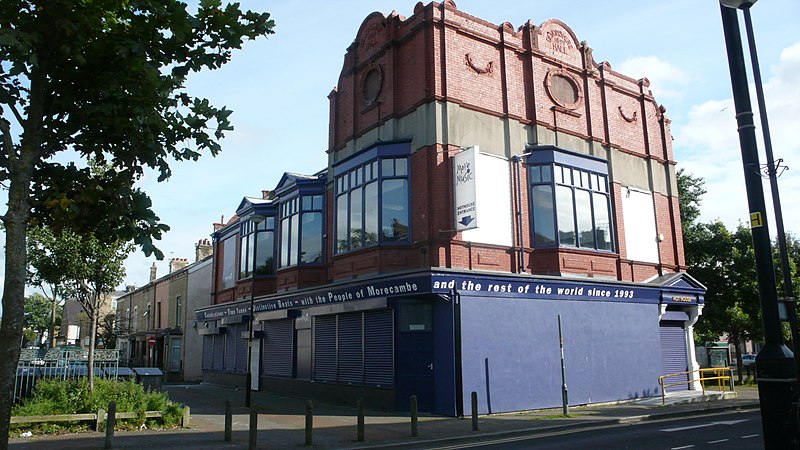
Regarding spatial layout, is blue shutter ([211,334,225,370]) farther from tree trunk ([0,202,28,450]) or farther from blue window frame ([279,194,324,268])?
tree trunk ([0,202,28,450])

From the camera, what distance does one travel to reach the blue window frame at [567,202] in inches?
784

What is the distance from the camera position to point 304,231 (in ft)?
78.0

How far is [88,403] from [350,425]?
6.26 metres

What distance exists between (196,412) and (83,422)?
4.94 m

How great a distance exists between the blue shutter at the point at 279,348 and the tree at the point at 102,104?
1551 cm

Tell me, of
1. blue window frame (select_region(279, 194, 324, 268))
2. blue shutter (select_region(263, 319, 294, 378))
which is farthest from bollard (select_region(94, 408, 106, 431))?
blue window frame (select_region(279, 194, 324, 268))

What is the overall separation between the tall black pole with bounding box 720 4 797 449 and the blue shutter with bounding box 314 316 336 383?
16217 millimetres

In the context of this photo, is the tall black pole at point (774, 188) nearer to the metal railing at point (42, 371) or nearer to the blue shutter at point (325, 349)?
the metal railing at point (42, 371)

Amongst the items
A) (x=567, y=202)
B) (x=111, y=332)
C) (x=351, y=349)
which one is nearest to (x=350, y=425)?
(x=351, y=349)

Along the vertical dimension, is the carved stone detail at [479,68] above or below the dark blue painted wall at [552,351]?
above

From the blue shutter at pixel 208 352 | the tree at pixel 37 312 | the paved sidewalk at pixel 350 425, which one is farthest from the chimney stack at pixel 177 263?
the tree at pixel 37 312

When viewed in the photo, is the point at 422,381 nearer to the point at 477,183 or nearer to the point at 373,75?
the point at 477,183

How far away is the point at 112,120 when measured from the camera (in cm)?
837

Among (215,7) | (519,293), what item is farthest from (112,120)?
(519,293)
